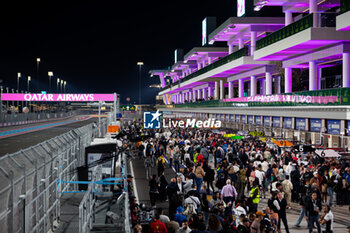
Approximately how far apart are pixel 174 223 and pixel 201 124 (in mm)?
16811

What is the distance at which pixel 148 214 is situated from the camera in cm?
1047

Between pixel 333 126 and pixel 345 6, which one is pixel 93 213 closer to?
pixel 333 126

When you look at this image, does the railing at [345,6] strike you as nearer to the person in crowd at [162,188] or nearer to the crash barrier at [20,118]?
the person in crowd at [162,188]

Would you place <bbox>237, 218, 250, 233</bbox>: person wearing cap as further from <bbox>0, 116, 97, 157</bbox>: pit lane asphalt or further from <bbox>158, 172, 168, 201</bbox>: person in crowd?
<bbox>0, 116, 97, 157</bbox>: pit lane asphalt

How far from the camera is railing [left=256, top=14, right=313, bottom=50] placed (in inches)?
955

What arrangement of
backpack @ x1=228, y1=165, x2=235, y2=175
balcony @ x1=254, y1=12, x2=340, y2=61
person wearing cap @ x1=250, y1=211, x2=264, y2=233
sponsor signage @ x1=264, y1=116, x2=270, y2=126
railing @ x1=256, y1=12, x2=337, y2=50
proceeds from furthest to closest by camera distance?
sponsor signage @ x1=264, y1=116, x2=270, y2=126
railing @ x1=256, y1=12, x2=337, y2=50
balcony @ x1=254, y1=12, x2=340, y2=61
backpack @ x1=228, y1=165, x2=235, y2=175
person wearing cap @ x1=250, y1=211, x2=264, y2=233

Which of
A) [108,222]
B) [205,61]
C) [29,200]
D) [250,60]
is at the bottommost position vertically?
[108,222]

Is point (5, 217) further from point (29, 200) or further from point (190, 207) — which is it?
point (190, 207)

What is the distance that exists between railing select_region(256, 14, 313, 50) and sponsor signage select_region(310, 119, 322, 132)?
19.1 ft

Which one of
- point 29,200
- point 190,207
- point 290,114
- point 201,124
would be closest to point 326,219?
point 190,207

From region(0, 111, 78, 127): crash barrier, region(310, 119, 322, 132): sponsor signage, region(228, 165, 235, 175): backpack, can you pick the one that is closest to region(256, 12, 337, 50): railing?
region(310, 119, 322, 132): sponsor signage

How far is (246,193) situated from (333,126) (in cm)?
843

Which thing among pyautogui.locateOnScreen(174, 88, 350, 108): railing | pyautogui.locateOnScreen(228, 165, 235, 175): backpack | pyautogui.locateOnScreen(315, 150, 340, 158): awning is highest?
pyautogui.locateOnScreen(174, 88, 350, 108): railing

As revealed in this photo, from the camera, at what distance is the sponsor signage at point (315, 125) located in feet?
79.4
